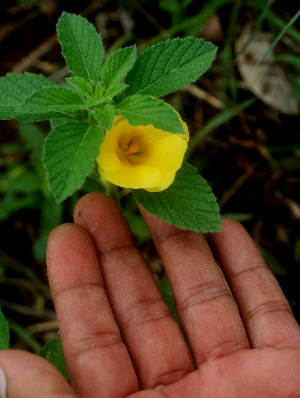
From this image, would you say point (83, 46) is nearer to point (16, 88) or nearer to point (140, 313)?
point (16, 88)

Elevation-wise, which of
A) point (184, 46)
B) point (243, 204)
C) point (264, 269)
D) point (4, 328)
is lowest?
point (243, 204)

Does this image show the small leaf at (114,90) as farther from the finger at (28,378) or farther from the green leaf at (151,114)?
the finger at (28,378)

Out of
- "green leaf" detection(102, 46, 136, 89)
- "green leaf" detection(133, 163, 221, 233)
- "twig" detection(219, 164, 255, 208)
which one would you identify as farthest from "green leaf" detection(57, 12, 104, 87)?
"twig" detection(219, 164, 255, 208)

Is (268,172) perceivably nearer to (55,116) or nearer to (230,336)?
(230,336)

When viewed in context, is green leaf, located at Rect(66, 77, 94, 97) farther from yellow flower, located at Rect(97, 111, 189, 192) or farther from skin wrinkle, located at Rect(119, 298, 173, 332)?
skin wrinkle, located at Rect(119, 298, 173, 332)

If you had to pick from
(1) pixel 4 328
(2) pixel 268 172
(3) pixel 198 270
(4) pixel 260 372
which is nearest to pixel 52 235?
(1) pixel 4 328

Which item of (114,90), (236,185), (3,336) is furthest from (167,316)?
(236,185)

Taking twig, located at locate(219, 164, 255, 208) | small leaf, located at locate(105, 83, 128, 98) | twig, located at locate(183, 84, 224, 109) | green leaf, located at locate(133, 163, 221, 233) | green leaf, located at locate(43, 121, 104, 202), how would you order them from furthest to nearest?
twig, located at locate(183, 84, 224, 109) → twig, located at locate(219, 164, 255, 208) → green leaf, located at locate(133, 163, 221, 233) → small leaf, located at locate(105, 83, 128, 98) → green leaf, located at locate(43, 121, 104, 202)
